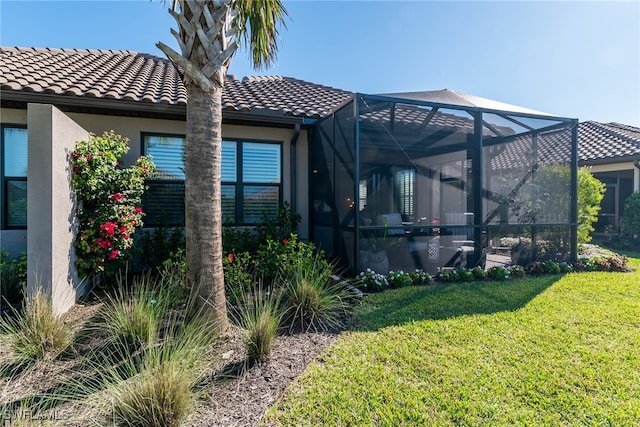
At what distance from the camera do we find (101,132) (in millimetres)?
6172

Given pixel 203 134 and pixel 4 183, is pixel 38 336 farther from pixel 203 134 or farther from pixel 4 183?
pixel 4 183

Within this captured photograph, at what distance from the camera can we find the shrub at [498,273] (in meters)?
6.22

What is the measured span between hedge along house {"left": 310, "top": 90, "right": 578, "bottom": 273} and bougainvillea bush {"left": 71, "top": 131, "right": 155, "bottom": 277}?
377 centimetres

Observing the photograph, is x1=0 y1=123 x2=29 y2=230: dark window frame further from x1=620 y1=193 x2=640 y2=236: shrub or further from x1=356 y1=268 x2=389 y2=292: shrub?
x1=620 y1=193 x2=640 y2=236: shrub

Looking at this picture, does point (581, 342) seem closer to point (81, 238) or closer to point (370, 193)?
point (370, 193)

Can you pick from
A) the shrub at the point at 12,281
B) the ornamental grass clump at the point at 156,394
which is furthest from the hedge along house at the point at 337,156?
the ornamental grass clump at the point at 156,394

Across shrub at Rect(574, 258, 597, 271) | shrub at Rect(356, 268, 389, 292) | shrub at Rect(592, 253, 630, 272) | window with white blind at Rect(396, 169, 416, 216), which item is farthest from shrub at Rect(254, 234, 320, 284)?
shrub at Rect(592, 253, 630, 272)

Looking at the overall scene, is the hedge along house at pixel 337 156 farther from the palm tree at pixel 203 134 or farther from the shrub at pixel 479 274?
the palm tree at pixel 203 134

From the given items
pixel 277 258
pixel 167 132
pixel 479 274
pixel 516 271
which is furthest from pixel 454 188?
pixel 167 132

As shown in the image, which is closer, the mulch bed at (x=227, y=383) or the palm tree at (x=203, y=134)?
the mulch bed at (x=227, y=383)

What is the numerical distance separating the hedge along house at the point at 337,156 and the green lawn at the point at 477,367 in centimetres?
186

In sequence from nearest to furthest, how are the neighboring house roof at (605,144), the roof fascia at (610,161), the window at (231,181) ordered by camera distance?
the window at (231,181), the roof fascia at (610,161), the neighboring house roof at (605,144)

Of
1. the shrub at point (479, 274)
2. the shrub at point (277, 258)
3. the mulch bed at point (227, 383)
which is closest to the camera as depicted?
the mulch bed at point (227, 383)

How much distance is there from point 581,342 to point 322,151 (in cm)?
538
